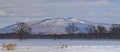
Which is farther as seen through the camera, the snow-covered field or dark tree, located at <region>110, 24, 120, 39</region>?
dark tree, located at <region>110, 24, 120, 39</region>

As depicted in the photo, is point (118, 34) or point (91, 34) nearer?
point (118, 34)

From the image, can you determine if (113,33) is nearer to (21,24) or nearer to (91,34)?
(91,34)

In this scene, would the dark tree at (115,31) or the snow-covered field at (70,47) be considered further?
the dark tree at (115,31)

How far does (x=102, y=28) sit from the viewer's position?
471 ft

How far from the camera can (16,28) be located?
5187 inches

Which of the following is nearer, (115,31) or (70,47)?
(70,47)

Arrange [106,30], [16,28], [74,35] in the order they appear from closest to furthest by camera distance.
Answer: [16,28] < [106,30] < [74,35]

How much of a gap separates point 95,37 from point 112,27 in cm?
695

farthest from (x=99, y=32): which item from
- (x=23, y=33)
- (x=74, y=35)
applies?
(x=23, y=33)

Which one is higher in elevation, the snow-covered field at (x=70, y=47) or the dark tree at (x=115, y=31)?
the snow-covered field at (x=70, y=47)

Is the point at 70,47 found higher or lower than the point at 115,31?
higher

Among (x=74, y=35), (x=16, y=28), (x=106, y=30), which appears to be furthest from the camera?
(x=74, y=35)

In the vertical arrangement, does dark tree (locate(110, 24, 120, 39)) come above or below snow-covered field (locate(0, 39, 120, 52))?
below

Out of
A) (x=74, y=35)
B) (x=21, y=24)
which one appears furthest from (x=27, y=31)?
(x=74, y=35)
